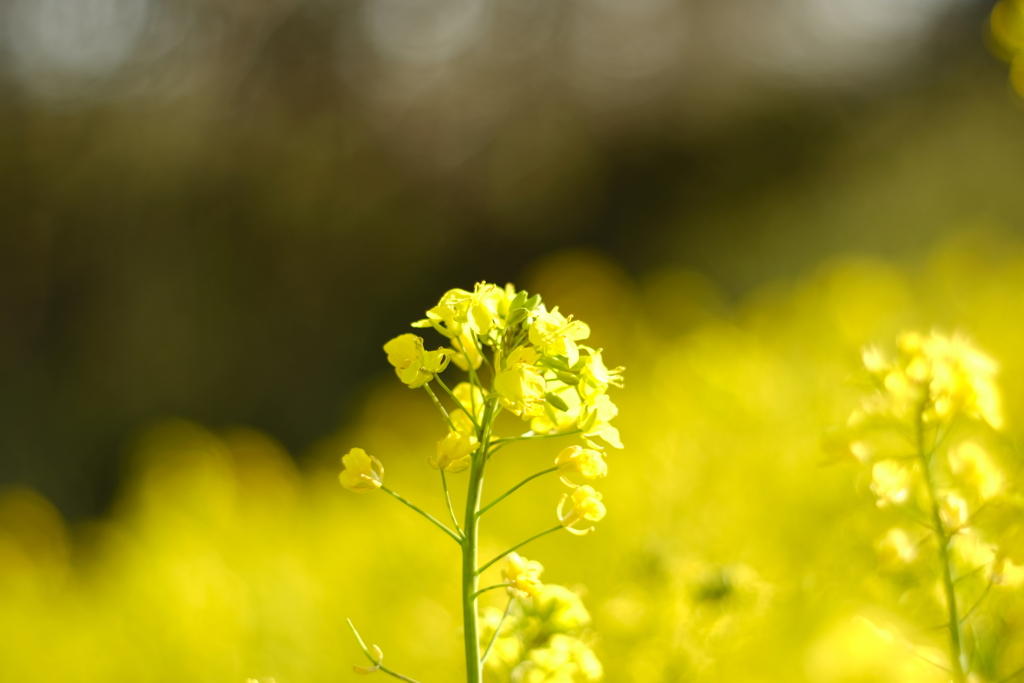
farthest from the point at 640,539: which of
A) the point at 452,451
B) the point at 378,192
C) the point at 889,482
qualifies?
the point at 378,192

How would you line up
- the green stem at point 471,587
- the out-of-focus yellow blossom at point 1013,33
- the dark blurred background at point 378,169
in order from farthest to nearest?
the dark blurred background at point 378,169 → the out-of-focus yellow blossom at point 1013,33 → the green stem at point 471,587

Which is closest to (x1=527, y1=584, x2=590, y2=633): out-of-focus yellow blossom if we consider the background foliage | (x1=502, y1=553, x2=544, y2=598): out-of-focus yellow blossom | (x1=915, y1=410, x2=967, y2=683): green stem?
(x1=502, y1=553, x2=544, y2=598): out-of-focus yellow blossom

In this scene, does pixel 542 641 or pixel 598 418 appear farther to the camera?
pixel 542 641

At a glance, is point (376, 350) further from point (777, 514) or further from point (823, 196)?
point (777, 514)

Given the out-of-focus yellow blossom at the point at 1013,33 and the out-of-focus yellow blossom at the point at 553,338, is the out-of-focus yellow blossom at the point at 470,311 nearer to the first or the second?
the out-of-focus yellow blossom at the point at 553,338

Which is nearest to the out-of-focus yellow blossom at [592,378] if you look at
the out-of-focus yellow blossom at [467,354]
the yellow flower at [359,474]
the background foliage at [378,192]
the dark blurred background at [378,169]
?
the out-of-focus yellow blossom at [467,354]

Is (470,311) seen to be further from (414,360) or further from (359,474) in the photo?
(359,474)

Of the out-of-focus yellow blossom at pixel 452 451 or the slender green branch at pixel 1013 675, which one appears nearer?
the out-of-focus yellow blossom at pixel 452 451

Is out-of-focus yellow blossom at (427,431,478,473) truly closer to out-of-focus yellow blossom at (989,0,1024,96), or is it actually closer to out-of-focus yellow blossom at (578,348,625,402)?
out-of-focus yellow blossom at (578,348,625,402)
